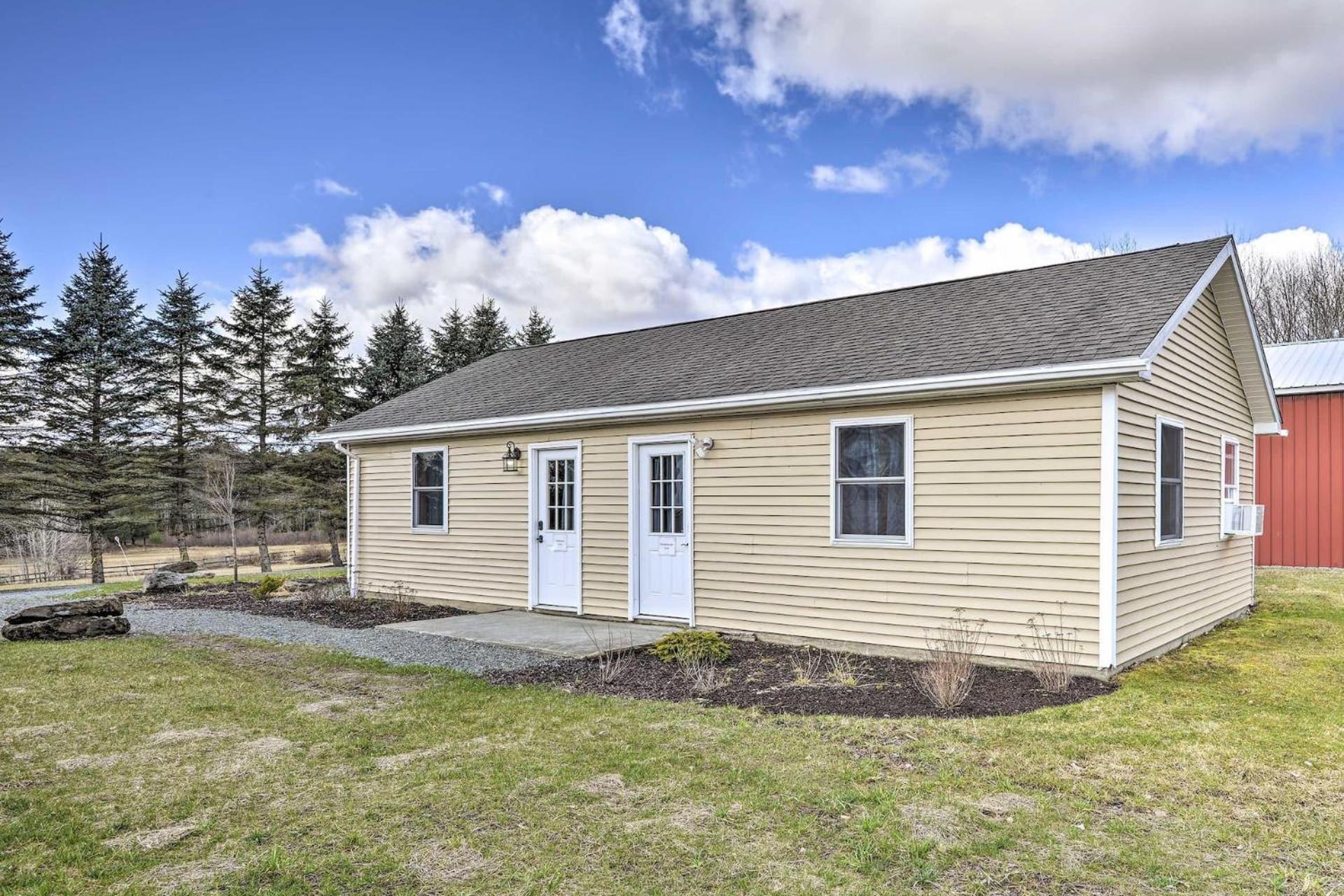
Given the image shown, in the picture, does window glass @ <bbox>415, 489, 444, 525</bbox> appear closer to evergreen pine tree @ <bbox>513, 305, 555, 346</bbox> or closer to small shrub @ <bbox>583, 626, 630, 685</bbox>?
small shrub @ <bbox>583, 626, 630, 685</bbox>

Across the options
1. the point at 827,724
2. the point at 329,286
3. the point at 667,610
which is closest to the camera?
the point at 827,724

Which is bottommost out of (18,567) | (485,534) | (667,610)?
(18,567)

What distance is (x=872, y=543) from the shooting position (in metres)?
7.49

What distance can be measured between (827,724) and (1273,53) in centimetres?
1584

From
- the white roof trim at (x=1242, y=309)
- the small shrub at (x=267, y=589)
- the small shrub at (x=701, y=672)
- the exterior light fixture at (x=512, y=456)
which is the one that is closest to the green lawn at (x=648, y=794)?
the small shrub at (x=701, y=672)

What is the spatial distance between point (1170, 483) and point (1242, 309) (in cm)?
254

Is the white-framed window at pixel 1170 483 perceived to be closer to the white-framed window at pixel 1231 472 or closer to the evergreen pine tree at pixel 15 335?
the white-framed window at pixel 1231 472

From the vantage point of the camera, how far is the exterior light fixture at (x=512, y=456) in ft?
34.4

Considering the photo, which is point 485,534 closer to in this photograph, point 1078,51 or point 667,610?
point 667,610

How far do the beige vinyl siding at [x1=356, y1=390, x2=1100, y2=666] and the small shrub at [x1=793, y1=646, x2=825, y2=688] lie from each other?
0.30 m

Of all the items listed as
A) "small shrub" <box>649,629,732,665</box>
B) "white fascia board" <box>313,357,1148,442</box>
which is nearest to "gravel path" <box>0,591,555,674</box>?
"small shrub" <box>649,629,732,665</box>

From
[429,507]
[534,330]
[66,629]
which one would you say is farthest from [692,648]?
[534,330]

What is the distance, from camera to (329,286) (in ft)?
85.1

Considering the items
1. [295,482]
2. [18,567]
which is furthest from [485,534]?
[18,567]
